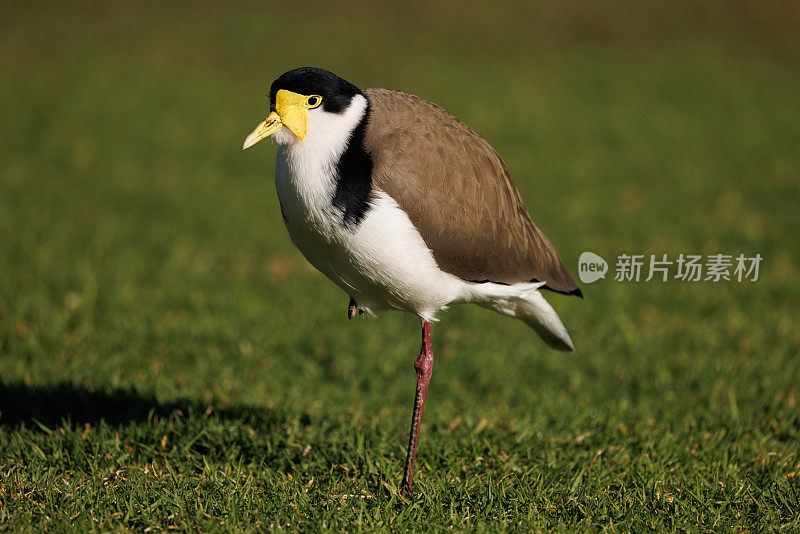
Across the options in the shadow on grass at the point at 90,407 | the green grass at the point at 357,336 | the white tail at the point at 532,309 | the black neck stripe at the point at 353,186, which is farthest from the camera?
the shadow on grass at the point at 90,407

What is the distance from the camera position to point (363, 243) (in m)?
3.31

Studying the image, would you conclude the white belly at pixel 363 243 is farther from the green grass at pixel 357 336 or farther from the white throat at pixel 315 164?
the green grass at pixel 357 336

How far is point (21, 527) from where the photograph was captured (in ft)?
10.6

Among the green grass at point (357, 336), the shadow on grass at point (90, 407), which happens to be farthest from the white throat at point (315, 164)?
the shadow on grass at point (90, 407)

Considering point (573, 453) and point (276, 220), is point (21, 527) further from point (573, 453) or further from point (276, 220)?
point (276, 220)

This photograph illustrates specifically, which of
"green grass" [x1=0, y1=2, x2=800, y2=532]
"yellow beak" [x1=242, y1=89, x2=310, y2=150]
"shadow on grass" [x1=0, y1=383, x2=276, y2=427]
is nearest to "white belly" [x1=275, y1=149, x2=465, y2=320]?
"yellow beak" [x1=242, y1=89, x2=310, y2=150]

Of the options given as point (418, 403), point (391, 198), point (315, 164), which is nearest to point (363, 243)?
point (391, 198)

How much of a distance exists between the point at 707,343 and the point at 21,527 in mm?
4959

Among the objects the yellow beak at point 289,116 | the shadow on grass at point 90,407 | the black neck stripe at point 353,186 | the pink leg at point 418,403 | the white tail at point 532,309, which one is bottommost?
the shadow on grass at point 90,407

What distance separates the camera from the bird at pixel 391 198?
3295 mm

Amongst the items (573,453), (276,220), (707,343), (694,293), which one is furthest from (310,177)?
(276,220)

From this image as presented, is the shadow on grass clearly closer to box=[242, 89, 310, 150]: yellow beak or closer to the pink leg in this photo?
the pink leg

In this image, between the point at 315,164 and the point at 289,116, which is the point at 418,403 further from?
the point at 289,116

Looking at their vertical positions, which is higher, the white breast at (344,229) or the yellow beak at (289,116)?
the yellow beak at (289,116)
